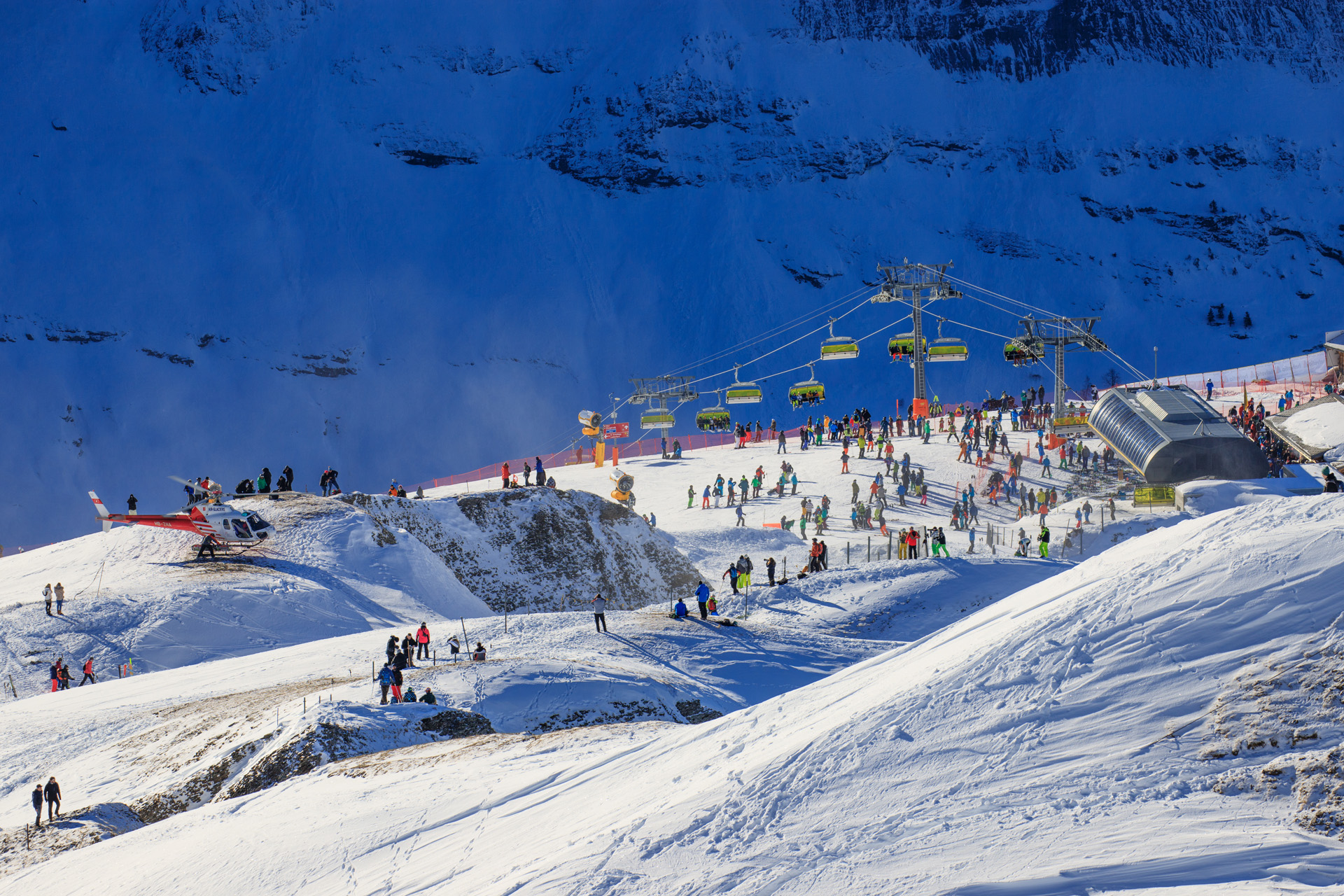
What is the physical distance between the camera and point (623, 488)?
3747 centimetres

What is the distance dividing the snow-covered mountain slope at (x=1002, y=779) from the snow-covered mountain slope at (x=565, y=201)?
206 feet

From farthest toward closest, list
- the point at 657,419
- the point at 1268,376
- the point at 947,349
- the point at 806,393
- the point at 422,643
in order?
the point at 1268,376 → the point at 657,419 → the point at 806,393 → the point at 947,349 → the point at 422,643

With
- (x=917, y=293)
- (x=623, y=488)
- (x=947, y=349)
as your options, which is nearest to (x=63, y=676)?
(x=623, y=488)

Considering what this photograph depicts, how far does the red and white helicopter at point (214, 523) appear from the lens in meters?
28.0

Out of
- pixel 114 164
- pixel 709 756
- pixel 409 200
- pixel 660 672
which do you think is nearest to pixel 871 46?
pixel 409 200

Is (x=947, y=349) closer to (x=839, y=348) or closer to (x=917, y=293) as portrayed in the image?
(x=917, y=293)

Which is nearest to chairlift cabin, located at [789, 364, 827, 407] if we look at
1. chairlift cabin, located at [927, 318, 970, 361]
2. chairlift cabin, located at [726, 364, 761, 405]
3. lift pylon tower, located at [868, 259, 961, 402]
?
chairlift cabin, located at [726, 364, 761, 405]

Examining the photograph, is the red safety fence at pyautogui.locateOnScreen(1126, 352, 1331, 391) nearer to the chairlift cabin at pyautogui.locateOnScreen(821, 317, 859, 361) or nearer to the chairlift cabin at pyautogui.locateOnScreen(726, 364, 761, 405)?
the chairlift cabin at pyautogui.locateOnScreen(821, 317, 859, 361)

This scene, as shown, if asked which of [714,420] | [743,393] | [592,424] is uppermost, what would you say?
[743,393]

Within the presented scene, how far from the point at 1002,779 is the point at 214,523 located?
24517 millimetres

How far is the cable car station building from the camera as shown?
33312mm

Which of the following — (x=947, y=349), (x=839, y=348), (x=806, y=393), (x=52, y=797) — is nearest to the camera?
(x=52, y=797)

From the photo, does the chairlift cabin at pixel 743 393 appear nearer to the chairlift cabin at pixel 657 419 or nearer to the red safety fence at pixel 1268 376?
the chairlift cabin at pixel 657 419

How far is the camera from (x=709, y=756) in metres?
9.94
